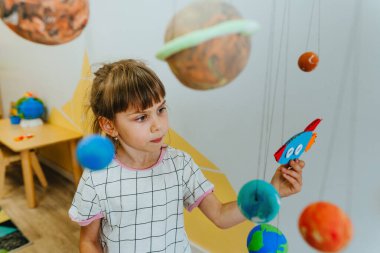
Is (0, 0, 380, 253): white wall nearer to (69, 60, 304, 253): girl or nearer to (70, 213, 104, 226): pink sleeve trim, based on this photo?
(69, 60, 304, 253): girl

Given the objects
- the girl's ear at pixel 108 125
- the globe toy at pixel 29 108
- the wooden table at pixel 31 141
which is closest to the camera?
the girl's ear at pixel 108 125

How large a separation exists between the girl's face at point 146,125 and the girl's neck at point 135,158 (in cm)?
21

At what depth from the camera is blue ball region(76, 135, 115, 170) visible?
0.30 meters

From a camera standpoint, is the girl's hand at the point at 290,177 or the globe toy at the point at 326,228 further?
the girl's hand at the point at 290,177

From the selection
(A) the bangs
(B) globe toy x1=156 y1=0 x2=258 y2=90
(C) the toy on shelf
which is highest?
(B) globe toy x1=156 y1=0 x2=258 y2=90

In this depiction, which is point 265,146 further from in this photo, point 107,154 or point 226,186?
point 107,154

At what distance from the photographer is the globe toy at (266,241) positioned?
0.42 meters

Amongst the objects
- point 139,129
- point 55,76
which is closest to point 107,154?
point 139,129

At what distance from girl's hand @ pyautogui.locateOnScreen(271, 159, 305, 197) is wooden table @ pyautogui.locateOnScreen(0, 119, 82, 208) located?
4.54ft

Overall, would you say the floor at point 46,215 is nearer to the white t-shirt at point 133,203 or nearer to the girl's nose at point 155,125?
the white t-shirt at point 133,203

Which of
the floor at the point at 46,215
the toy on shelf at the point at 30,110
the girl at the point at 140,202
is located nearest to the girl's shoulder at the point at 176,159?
the girl at the point at 140,202

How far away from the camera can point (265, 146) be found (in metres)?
0.90

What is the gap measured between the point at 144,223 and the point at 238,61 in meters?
0.50

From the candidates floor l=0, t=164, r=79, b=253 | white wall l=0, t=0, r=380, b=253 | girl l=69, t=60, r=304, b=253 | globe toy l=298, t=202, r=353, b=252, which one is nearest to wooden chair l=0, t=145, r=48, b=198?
floor l=0, t=164, r=79, b=253
